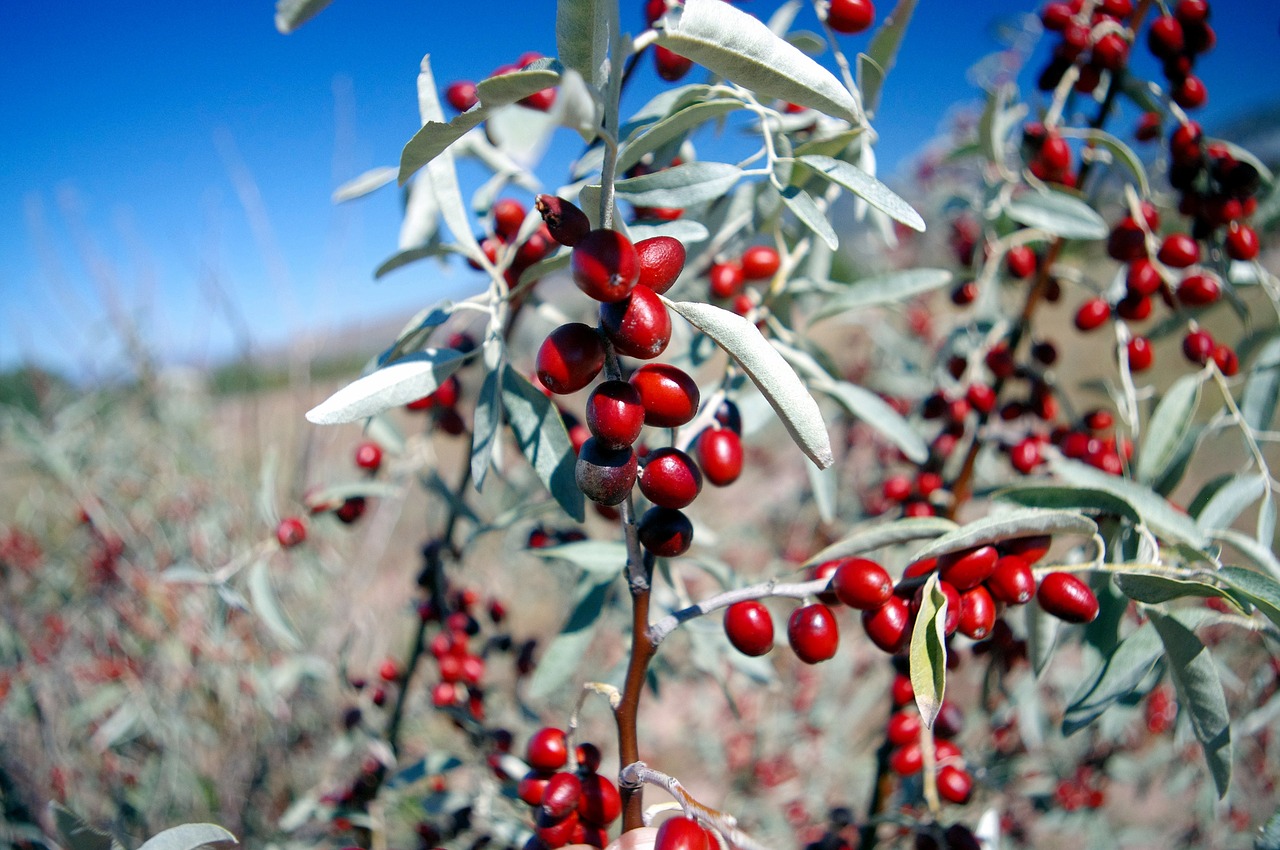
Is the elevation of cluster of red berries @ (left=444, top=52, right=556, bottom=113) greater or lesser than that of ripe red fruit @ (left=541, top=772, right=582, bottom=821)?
greater

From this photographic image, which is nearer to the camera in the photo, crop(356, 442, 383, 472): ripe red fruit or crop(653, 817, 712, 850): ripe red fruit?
crop(653, 817, 712, 850): ripe red fruit

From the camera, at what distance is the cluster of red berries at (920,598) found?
547 millimetres

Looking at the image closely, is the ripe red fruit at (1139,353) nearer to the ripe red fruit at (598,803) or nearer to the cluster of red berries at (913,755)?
the cluster of red berries at (913,755)

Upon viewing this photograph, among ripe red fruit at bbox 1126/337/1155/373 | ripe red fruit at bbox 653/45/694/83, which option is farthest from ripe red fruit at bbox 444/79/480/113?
ripe red fruit at bbox 1126/337/1155/373

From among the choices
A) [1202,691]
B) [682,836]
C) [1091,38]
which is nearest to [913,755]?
[1202,691]

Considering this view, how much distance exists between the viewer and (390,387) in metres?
0.60

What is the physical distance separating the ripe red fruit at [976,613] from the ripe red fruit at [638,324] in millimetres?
330

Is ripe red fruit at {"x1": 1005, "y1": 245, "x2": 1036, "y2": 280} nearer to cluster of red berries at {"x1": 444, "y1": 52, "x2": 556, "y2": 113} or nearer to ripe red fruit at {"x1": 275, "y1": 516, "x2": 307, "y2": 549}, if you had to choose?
cluster of red berries at {"x1": 444, "y1": 52, "x2": 556, "y2": 113}

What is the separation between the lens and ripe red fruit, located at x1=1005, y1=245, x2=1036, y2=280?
1.10m

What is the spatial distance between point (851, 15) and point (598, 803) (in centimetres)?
80

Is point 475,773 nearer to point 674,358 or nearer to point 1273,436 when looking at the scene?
point 674,358

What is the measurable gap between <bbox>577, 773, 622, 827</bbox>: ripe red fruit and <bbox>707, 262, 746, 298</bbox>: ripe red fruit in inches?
21.0

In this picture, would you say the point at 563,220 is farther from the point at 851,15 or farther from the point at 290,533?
the point at 290,533

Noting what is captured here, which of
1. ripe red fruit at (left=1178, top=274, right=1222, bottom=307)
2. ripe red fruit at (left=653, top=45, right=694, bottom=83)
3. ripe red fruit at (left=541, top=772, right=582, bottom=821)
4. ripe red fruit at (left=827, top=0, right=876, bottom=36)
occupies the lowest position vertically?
ripe red fruit at (left=541, top=772, right=582, bottom=821)
